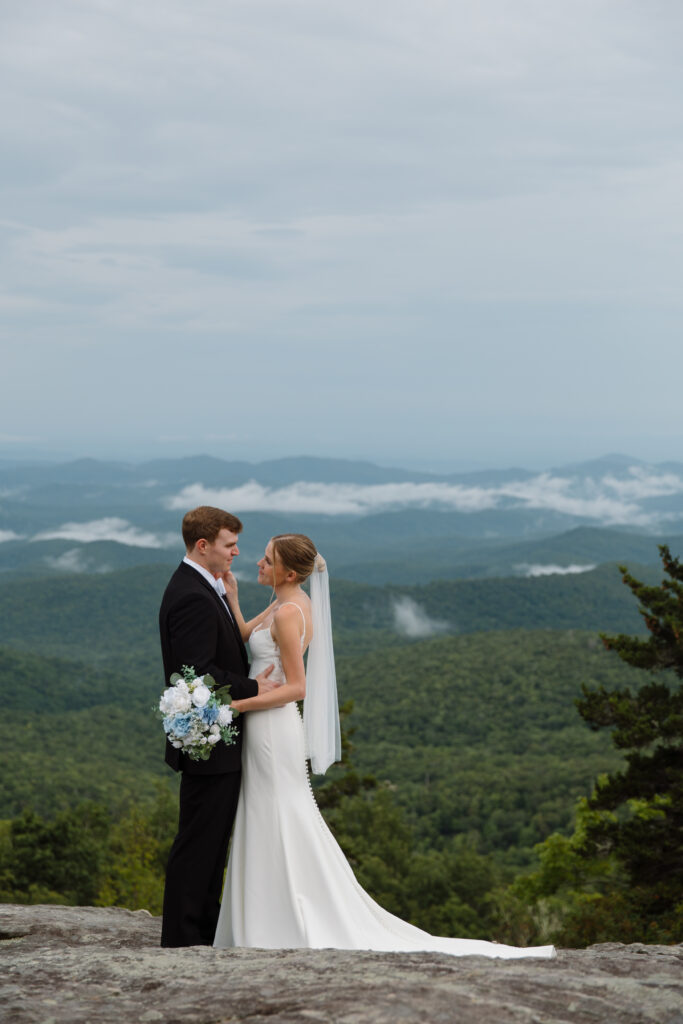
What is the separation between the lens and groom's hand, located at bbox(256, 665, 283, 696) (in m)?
6.69

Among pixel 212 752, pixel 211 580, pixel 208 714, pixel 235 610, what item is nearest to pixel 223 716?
pixel 208 714

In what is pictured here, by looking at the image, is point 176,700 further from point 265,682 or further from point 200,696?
point 265,682

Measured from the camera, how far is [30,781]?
72.6 meters

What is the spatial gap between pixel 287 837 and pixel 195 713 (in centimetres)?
127

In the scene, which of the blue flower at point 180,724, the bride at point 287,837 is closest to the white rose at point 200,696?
the blue flower at point 180,724

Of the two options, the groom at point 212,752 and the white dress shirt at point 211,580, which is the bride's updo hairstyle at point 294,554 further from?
the white dress shirt at point 211,580

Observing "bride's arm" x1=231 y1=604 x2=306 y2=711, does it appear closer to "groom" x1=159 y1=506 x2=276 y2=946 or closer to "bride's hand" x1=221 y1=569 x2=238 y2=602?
"groom" x1=159 y1=506 x2=276 y2=946

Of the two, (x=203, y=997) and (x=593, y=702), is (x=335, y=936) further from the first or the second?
(x=593, y=702)

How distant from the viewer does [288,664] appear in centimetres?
665

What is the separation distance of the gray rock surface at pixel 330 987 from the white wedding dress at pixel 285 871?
55 cm

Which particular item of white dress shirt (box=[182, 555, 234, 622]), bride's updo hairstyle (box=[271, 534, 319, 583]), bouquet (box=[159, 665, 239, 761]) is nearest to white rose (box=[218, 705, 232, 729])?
bouquet (box=[159, 665, 239, 761])

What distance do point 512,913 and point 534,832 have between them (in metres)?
28.1

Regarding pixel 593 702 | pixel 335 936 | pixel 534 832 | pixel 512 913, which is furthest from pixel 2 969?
pixel 534 832

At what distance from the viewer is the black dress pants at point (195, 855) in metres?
6.59
